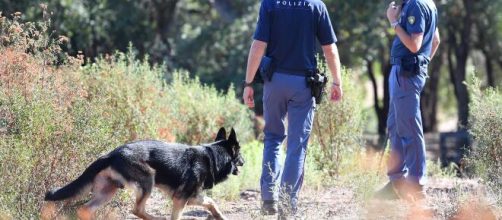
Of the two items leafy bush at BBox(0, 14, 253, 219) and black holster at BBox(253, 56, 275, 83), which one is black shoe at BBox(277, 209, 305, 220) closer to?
black holster at BBox(253, 56, 275, 83)

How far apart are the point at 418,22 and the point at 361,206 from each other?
1615mm

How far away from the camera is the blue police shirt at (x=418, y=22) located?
7699 mm

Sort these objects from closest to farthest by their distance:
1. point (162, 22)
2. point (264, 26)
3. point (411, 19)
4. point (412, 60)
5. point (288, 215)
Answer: point (288, 215)
point (264, 26)
point (411, 19)
point (412, 60)
point (162, 22)

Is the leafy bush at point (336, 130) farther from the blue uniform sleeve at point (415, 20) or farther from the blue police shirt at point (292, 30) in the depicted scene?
the blue police shirt at point (292, 30)

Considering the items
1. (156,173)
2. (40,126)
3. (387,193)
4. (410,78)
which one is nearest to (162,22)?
(387,193)

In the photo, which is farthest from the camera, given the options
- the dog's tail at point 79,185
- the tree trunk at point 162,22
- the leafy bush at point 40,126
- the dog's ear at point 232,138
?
the tree trunk at point 162,22

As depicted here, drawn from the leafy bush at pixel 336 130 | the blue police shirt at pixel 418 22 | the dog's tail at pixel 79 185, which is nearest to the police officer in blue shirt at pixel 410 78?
the blue police shirt at pixel 418 22

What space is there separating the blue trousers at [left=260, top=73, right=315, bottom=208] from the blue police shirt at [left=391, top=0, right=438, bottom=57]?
112 cm

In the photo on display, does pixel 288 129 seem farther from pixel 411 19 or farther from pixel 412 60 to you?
pixel 411 19

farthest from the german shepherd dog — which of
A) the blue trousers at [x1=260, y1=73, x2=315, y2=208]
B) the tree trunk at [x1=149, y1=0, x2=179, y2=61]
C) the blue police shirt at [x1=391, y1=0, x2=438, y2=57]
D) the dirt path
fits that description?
the tree trunk at [x1=149, y1=0, x2=179, y2=61]

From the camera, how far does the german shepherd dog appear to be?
665 cm

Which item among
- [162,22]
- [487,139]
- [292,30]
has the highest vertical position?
[162,22]

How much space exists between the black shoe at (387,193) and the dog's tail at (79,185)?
2658 mm

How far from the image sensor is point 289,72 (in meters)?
7.22
